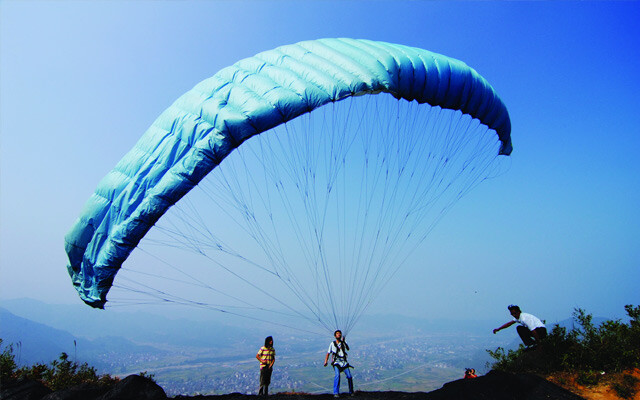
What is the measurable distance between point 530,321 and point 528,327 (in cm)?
17

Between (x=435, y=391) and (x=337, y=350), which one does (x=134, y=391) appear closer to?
(x=337, y=350)

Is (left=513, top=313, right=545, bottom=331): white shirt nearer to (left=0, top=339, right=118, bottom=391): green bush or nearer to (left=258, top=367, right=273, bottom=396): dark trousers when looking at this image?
(left=258, top=367, right=273, bottom=396): dark trousers

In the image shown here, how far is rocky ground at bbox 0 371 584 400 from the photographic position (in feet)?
21.4

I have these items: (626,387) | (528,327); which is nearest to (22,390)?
(528,327)

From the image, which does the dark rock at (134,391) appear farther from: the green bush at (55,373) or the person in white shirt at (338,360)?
the person in white shirt at (338,360)

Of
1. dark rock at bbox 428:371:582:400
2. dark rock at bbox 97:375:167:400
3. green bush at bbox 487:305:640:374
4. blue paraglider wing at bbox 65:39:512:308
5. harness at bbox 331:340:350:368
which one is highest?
blue paraglider wing at bbox 65:39:512:308

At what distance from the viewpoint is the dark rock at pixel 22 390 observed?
698cm

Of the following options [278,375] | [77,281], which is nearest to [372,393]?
[77,281]

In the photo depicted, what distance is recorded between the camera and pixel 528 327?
8.16 m

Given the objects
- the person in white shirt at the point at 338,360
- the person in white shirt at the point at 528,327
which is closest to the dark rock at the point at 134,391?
the person in white shirt at the point at 338,360

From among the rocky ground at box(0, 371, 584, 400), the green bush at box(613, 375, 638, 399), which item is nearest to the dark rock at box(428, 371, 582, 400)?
the rocky ground at box(0, 371, 584, 400)

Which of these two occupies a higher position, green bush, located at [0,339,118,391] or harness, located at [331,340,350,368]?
harness, located at [331,340,350,368]

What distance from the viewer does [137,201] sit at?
7.29 m

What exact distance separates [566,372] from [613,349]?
1.13 metres
